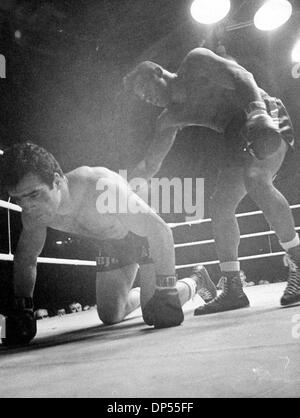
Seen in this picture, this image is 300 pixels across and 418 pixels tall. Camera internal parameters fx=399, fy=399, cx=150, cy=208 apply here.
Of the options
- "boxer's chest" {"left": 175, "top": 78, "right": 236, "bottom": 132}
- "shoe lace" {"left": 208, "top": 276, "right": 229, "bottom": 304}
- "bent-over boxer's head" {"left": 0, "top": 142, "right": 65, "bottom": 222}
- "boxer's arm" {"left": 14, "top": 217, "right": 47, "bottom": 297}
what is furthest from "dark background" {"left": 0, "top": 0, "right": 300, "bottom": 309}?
"bent-over boxer's head" {"left": 0, "top": 142, "right": 65, "bottom": 222}

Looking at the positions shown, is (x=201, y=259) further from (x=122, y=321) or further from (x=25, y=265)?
(x=25, y=265)

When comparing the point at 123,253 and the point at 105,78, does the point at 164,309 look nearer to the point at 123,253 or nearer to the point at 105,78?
the point at 123,253

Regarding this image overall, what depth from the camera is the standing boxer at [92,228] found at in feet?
3.47

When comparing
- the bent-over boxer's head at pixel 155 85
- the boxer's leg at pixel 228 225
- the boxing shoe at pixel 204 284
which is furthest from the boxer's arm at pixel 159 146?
the boxing shoe at pixel 204 284

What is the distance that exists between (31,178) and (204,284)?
82 cm

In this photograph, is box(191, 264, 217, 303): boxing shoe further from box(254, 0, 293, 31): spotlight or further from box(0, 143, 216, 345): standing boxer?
box(254, 0, 293, 31): spotlight

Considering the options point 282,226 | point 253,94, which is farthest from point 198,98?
point 282,226

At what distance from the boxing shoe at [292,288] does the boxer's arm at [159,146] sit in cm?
65

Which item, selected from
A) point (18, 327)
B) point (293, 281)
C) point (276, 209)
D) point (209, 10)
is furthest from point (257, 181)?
point (209, 10)

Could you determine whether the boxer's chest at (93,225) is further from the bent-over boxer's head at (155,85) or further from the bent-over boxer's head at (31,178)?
the bent-over boxer's head at (155,85)

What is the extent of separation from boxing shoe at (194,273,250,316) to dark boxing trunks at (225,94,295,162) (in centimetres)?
44

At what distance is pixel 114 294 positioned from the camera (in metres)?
1.42

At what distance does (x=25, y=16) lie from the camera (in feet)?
5.69
